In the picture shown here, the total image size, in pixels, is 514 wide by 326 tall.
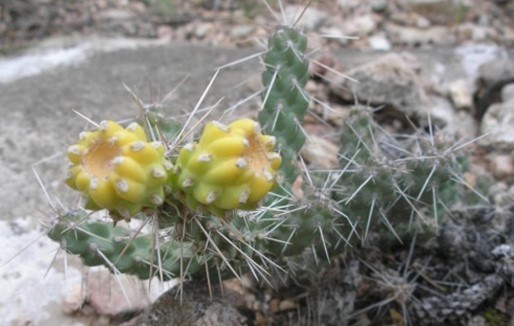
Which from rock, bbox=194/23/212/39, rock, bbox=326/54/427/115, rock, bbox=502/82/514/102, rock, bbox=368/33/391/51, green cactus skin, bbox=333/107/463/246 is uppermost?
green cactus skin, bbox=333/107/463/246

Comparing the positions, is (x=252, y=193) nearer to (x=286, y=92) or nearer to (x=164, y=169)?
(x=164, y=169)

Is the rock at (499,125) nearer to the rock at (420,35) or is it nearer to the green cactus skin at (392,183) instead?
the green cactus skin at (392,183)

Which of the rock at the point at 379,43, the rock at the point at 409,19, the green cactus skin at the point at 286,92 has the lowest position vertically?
the rock at the point at 379,43

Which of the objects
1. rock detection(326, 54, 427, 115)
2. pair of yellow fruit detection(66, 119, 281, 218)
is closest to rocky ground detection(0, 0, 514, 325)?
rock detection(326, 54, 427, 115)

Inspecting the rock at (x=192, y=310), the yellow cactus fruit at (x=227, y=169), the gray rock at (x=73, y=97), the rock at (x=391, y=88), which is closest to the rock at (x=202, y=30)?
the gray rock at (x=73, y=97)

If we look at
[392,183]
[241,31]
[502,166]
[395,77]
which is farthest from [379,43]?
[392,183]

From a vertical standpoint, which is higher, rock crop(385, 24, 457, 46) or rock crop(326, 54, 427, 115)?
rock crop(326, 54, 427, 115)

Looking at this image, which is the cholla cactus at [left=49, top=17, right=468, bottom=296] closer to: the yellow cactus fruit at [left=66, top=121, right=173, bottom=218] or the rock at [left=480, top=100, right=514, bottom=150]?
the yellow cactus fruit at [left=66, top=121, right=173, bottom=218]

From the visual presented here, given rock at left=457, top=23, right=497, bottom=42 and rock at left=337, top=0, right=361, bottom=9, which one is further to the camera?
rock at left=337, top=0, right=361, bottom=9
